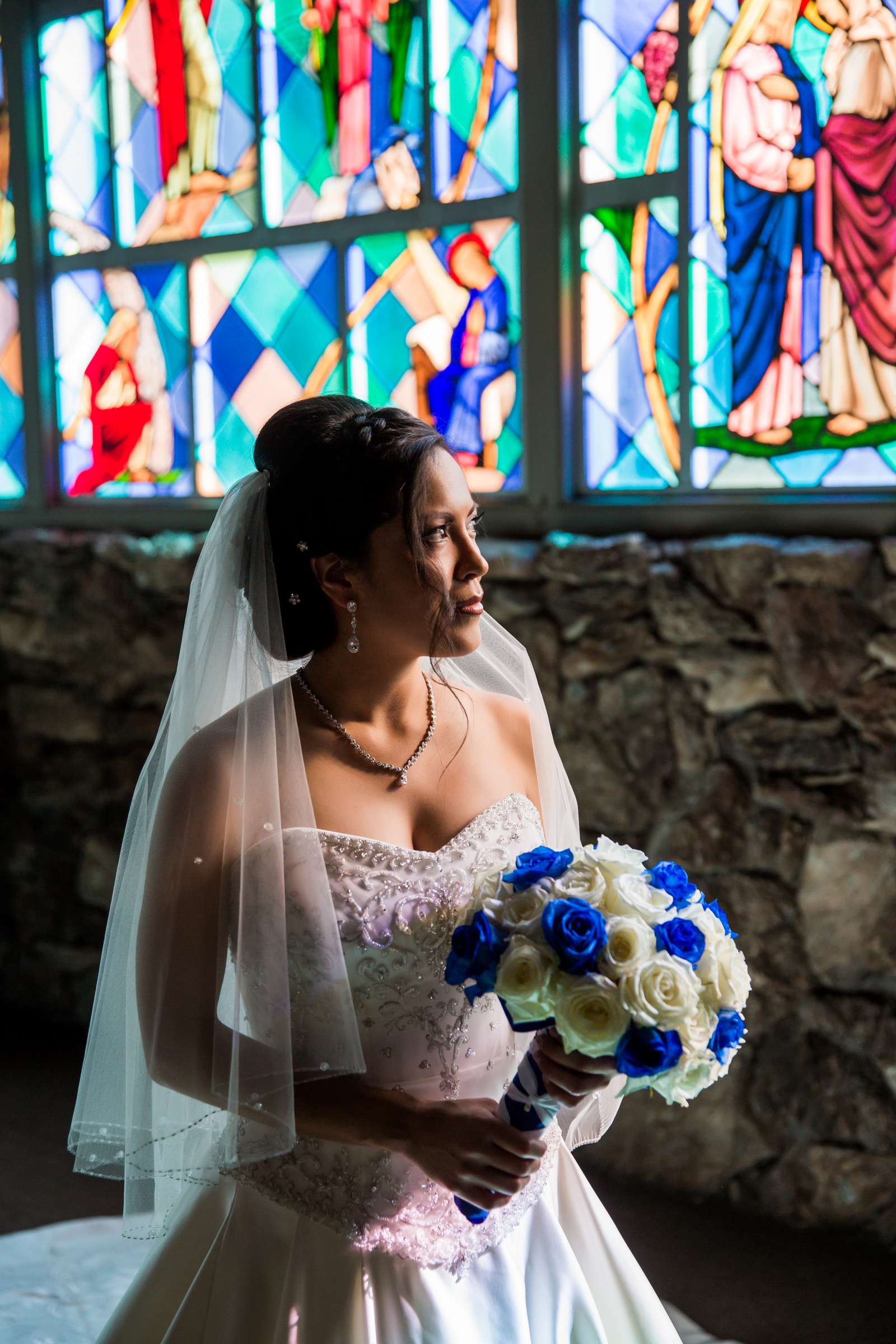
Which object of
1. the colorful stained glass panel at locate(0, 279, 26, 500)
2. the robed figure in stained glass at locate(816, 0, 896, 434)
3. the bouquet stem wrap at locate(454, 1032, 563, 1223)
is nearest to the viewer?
the bouquet stem wrap at locate(454, 1032, 563, 1223)

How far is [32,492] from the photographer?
462cm

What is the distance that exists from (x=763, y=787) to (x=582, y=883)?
1831mm

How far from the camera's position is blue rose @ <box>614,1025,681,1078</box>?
4.32ft

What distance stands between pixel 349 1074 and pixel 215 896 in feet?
0.89

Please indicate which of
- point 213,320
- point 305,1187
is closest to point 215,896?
point 305,1187

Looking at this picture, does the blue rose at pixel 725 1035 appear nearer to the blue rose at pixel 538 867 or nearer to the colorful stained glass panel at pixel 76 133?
the blue rose at pixel 538 867

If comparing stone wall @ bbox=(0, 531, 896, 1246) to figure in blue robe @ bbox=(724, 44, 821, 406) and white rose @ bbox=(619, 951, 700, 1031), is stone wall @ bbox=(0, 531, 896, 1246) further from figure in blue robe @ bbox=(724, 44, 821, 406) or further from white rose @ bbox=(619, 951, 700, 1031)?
white rose @ bbox=(619, 951, 700, 1031)

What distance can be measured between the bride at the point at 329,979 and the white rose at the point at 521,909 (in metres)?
0.15

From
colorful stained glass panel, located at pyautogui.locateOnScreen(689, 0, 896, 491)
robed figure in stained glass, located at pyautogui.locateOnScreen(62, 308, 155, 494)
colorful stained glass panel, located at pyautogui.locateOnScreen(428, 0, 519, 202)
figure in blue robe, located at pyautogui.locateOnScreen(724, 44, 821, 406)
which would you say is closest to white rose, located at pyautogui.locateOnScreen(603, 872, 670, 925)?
colorful stained glass panel, located at pyautogui.locateOnScreen(689, 0, 896, 491)

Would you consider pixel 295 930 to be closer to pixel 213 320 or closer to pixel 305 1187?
pixel 305 1187

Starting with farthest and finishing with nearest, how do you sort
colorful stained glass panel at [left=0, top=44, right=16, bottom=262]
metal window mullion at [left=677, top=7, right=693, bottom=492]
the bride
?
colorful stained glass panel at [left=0, top=44, right=16, bottom=262] < metal window mullion at [left=677, top=7, right=693, bottom=492] < the bride

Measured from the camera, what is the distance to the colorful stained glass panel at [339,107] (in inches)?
144

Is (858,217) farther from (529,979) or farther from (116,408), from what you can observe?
(116,408)

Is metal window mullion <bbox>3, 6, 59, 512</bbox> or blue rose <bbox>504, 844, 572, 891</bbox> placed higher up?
metal window mullion <bbox>3, 6, 59, 512</bbox>
